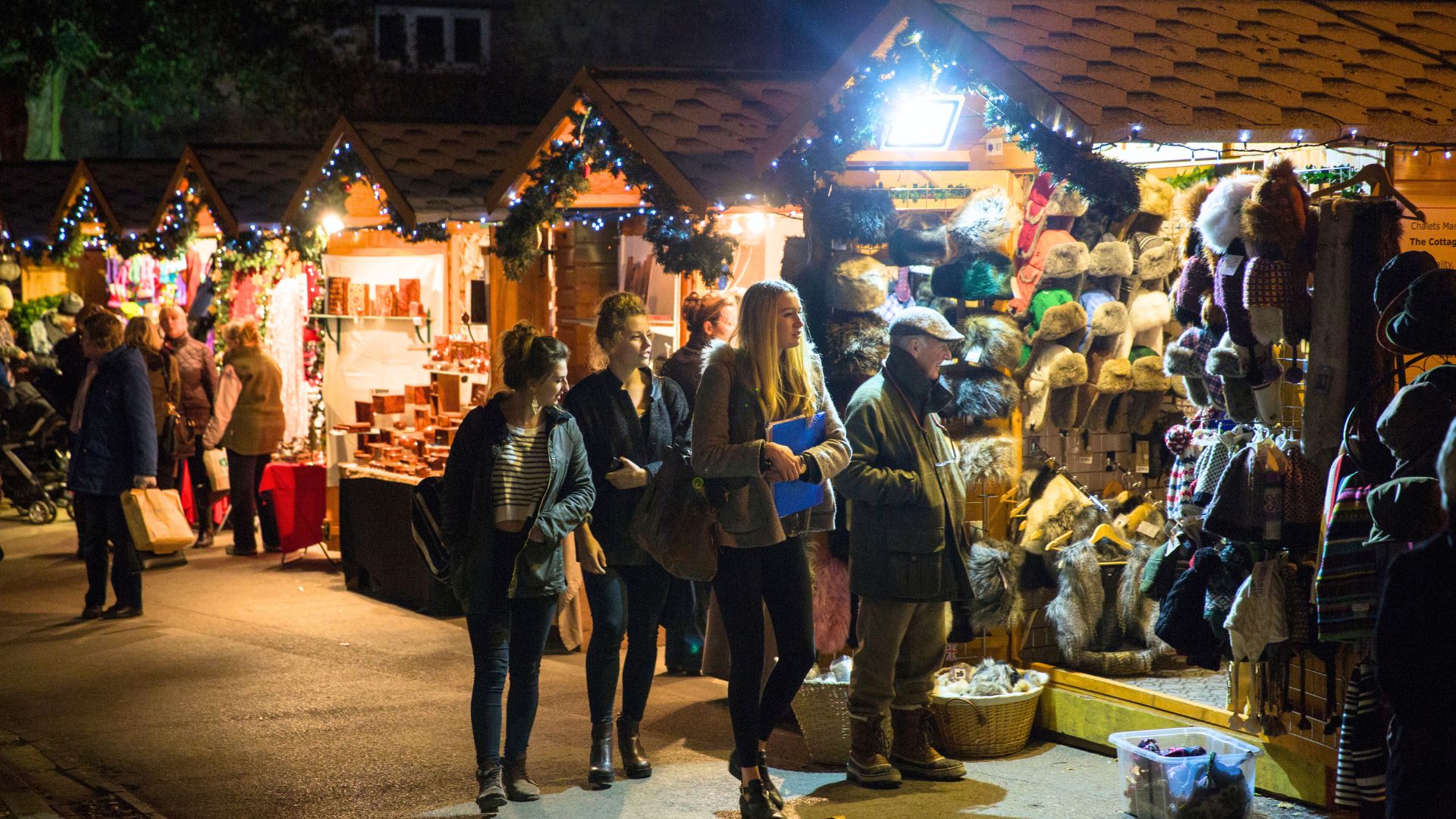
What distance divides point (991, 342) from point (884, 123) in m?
1.15

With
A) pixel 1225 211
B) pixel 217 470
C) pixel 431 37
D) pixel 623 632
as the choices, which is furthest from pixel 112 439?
pixel 431 37

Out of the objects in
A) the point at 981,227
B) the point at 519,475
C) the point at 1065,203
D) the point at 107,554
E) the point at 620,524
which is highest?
the point at 1065,203

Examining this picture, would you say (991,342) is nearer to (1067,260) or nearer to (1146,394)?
(1067,260)

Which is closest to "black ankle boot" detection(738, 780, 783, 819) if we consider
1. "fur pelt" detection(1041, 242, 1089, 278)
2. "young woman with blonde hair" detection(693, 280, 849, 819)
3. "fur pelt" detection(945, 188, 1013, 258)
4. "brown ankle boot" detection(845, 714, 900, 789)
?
"young woman with blonde hair" detection(693, 280, 849, 819)

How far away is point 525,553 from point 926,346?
180 cm

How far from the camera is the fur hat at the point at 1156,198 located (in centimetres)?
758

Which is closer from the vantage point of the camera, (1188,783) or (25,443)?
(1188,783)

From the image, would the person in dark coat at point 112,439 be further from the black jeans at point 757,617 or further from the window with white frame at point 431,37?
the window with white frame at point 431,37

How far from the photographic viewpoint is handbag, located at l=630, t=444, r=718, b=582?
209 inches

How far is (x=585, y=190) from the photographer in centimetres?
841

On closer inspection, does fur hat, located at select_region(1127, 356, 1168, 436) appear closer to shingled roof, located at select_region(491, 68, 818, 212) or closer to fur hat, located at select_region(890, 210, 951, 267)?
fur hat, located at select_region(890, 210, 951, 267)

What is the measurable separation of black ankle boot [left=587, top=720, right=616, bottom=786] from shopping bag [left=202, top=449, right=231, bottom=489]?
7.21m

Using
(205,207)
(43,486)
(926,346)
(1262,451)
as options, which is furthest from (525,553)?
(43,486)

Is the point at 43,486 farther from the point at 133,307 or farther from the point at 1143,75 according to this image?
the point at 1143,75
